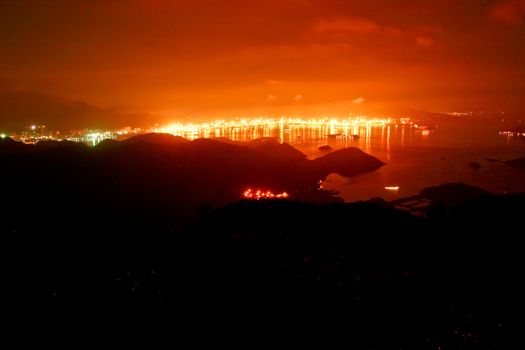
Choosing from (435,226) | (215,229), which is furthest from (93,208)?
(435,226)

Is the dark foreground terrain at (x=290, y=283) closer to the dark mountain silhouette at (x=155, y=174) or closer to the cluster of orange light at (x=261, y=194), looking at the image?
the dark mountain silhouette at (x=155, y=174)

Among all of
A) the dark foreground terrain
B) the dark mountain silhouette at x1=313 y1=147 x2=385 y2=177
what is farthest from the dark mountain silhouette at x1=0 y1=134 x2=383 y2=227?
the dark foreground terrain

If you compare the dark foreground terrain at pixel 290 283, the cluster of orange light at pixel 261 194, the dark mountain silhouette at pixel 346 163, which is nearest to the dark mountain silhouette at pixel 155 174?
the cluster of orange light at pixel 261 194

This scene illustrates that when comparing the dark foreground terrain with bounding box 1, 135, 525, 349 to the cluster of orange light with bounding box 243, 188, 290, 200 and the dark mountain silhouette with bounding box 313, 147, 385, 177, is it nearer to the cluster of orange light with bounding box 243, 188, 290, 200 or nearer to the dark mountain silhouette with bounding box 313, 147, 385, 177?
the cluster of orange light with bounding box 243, 188, 290, 200

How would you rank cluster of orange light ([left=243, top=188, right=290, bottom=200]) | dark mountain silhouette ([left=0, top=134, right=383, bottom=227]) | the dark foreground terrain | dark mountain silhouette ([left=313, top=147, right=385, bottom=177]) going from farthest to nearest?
Result: dark mountain silhouette ([left=313, top=147, right=385, bottom=177]), cluster of orange light ([left=243, top=188, right=290, bottom=200]), dark mountain silhouette ([left=0, top=134, right=383, bottom=227]), the dark foreground terrain

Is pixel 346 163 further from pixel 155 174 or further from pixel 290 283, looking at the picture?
pixel 290 283

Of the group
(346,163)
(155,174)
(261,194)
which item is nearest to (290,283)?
(261,194)

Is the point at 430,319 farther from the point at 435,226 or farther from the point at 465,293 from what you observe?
the point at 435,226

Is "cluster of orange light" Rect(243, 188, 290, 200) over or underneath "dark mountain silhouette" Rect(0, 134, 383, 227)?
underneath
